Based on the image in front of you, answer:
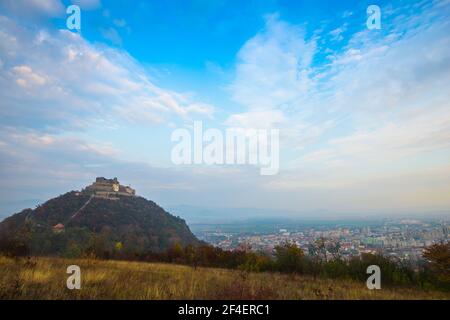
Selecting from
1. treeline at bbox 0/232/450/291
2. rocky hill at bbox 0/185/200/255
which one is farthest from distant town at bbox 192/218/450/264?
rocky hill at bbox 0/185/200/255

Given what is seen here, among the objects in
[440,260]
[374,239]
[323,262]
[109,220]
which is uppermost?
[440,260]

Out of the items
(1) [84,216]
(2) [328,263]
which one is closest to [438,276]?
(2) [328,263]

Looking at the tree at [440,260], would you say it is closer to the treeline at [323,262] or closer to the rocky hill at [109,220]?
the treeline at [323,262]

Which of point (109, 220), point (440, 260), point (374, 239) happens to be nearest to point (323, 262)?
point (440, 260)

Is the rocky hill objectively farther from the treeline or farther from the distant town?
the treeline

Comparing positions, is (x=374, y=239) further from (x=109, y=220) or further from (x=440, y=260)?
(x=109, y=220)

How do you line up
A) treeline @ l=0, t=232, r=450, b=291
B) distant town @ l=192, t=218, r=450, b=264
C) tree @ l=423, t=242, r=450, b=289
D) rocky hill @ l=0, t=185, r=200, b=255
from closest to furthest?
1. tree @ l=423, t=242, r=450, b=289
2. treeline @ l=0, t=232, r=450, b=291
3. distant town @ l=192, t=218, r=450, b=264
4. rocky hill @ l=0, t=185, r=200, b=255
